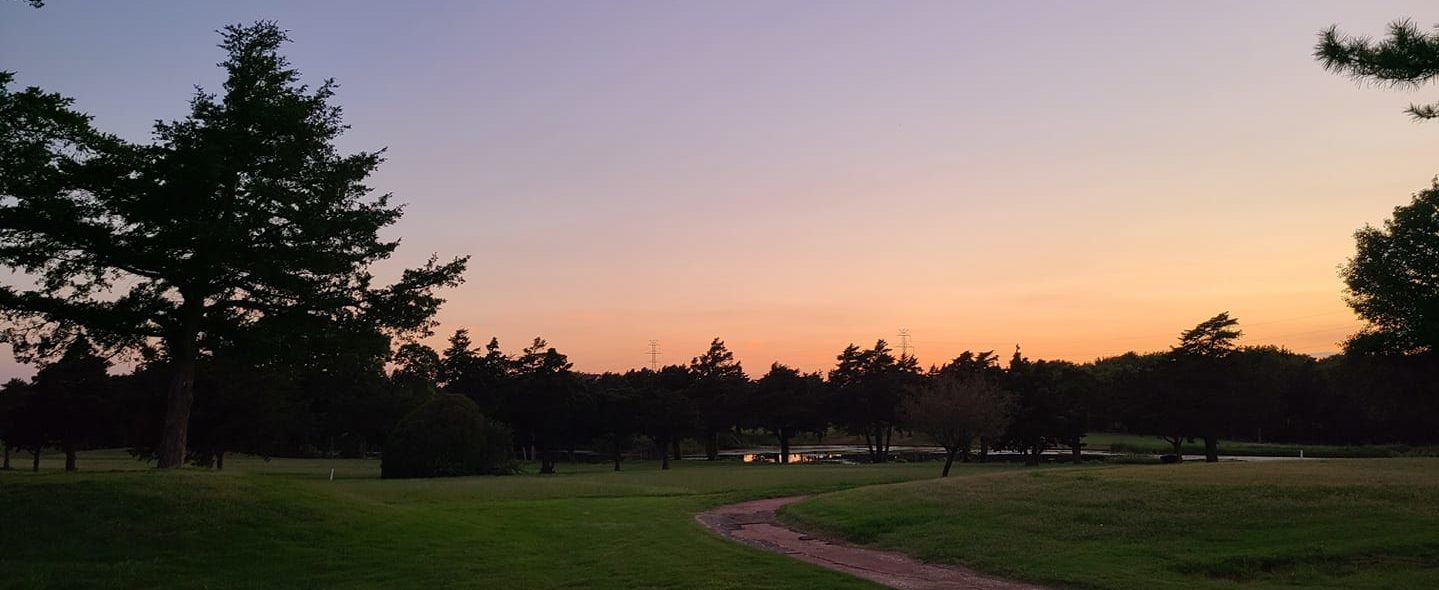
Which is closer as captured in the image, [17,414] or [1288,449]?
[17,414]

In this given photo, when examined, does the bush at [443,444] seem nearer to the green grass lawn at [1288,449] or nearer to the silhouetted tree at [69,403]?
the silhouetted tree at [69,403]

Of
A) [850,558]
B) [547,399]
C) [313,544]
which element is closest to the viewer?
[313,544]

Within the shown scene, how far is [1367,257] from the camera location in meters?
49.7

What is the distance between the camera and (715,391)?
95.1 m

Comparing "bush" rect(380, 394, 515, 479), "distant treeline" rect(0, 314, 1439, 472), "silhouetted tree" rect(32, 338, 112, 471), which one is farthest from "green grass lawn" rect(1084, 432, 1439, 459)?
"silhouetted tree" rect(32, 338, 112, 471)

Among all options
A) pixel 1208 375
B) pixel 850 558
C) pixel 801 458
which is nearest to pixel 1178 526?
pixel 850 558

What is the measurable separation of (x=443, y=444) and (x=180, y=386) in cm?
3099

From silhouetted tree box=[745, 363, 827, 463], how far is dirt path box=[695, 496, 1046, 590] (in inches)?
2339

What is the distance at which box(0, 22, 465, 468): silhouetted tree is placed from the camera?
2652 cm

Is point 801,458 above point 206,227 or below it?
below

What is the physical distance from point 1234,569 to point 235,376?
6111 cm

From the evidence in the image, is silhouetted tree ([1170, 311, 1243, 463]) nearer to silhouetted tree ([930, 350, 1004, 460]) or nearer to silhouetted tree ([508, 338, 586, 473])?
silhouetted tree ([930, 350, 1004, 460])

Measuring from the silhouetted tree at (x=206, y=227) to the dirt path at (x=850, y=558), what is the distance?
1309 cm

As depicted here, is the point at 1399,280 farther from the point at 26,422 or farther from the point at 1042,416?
the point at 26,422
